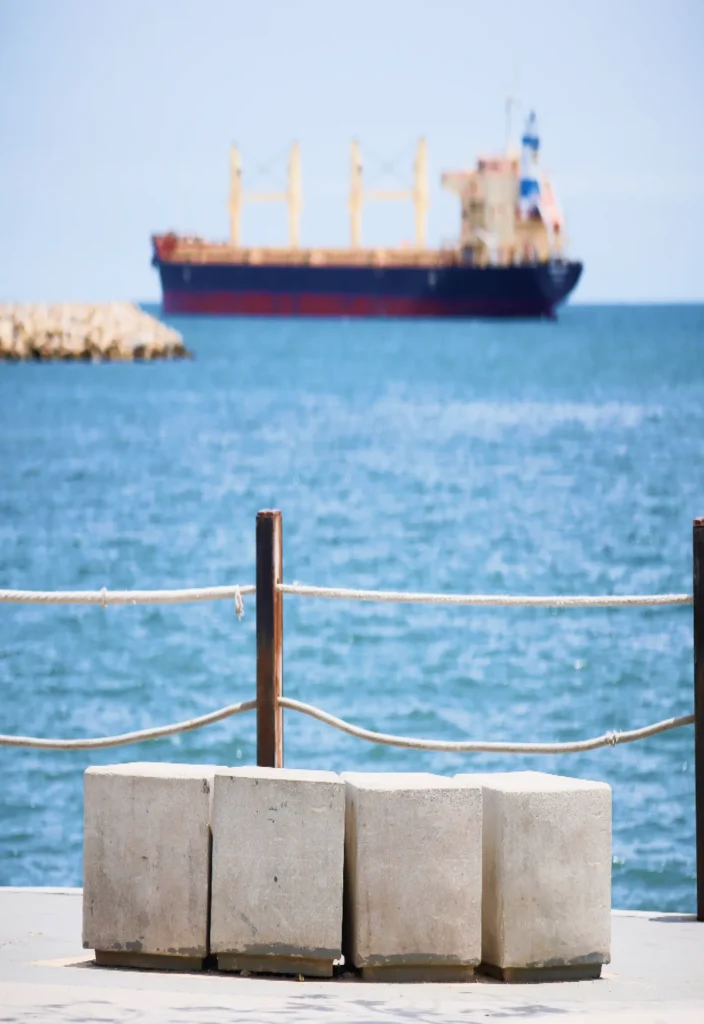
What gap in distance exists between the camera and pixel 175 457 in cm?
4672

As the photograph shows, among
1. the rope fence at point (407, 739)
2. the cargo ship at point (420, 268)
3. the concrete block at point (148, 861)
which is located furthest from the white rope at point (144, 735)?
the cargo ship at point (420, 268)

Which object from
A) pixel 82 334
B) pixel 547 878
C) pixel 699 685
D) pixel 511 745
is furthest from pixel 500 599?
pixel 82 334

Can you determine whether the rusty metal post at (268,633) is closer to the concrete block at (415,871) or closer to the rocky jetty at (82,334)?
the concrete block at (415,871)

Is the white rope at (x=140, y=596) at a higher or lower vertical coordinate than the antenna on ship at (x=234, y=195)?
lower

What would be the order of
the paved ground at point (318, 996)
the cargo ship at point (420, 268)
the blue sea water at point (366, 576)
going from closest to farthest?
the paved ground at point (318, 996) → the blue sea water at point (366, 576) → the cargo ship at point (420, 268)

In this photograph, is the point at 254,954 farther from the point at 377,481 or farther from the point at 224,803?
the point at 377,481

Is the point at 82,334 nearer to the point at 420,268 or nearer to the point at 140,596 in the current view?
the point at 420,268

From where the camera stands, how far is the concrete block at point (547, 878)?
4.39 m

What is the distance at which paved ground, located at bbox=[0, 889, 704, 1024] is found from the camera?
4020 millimetres

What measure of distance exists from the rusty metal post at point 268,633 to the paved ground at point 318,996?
82 centimetres

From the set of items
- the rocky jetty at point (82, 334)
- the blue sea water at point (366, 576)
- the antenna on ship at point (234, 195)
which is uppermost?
the antenna on ship at point (234, 195)

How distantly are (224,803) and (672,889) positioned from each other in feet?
22.3

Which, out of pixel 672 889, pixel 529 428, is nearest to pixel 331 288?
pixel 529 428

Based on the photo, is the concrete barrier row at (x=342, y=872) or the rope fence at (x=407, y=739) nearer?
the concrete barrier row at (x=342, y=872)
